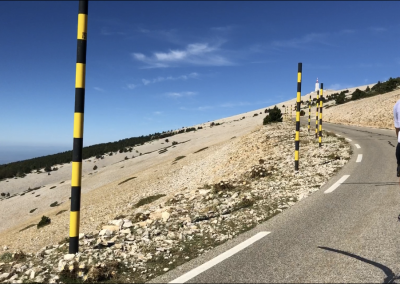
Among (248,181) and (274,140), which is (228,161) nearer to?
(274,140)

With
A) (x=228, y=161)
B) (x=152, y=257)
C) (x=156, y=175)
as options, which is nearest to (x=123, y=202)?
(x=156, y=175)

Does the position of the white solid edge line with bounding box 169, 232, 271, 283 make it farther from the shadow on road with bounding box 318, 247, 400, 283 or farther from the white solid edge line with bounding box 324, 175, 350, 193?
the white solid edge line with bounding box 324, 175, 350, 193

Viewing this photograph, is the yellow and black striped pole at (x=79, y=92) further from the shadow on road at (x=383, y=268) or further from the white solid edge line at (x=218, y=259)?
the shadow on road at (x=383, y=268)

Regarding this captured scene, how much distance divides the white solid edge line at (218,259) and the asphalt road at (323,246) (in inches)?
2.6

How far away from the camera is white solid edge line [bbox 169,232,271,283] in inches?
144

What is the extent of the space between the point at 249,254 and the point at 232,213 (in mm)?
2321

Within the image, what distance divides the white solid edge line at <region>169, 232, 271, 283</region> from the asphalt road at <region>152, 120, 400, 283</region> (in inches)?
2.6

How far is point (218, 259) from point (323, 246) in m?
1.65

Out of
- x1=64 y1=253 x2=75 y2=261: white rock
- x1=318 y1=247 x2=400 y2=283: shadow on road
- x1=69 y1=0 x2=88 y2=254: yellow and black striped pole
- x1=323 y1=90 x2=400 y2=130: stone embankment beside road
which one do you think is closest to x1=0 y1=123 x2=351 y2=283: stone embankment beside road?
x1=64 y1=253 x2=75 y2=261: white rock

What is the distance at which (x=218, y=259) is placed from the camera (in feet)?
13.7

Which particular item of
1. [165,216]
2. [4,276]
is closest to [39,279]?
[4,276]

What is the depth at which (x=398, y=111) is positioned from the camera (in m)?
5.29

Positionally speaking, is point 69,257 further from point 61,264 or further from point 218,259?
point 218,259

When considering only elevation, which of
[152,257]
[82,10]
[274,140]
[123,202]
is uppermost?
[82,10]
